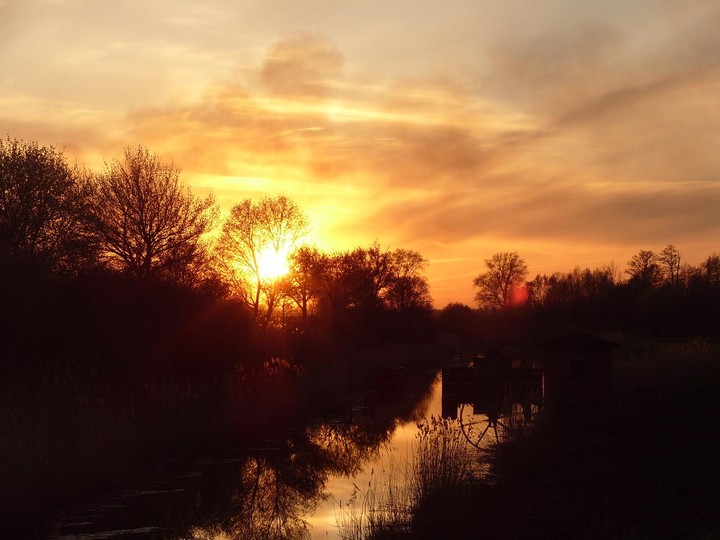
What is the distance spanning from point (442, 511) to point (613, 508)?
9.47ft

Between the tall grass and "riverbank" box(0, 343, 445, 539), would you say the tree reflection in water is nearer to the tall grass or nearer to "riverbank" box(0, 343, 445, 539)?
"riverbank" box(0, 343, 445, 539)

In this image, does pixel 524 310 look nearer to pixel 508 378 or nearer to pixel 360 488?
pixel 508 378

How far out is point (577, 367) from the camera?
27.9 meters

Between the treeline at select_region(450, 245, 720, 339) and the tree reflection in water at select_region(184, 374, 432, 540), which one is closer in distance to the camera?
the tree reflection in water at select_region(184, 374, 432, 540)

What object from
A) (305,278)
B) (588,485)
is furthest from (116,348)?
(305,278)

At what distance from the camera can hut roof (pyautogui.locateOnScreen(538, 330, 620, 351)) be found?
90.0ft

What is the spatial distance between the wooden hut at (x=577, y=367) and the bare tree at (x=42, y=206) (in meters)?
21.9

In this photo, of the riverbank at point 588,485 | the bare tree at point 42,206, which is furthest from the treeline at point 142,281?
the riverbank at point 588,485

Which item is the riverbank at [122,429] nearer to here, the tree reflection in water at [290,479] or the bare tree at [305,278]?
the tree reflection in water at [290,479]

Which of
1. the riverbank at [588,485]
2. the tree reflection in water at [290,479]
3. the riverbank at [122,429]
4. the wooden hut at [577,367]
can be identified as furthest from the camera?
the wooden hut at [577,367]

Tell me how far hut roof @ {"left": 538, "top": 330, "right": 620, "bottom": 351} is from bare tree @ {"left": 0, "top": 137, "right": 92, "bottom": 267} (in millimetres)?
21793

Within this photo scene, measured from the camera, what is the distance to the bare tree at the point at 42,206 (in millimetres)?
33531

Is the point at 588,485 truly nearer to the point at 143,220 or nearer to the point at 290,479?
the point at 290,479

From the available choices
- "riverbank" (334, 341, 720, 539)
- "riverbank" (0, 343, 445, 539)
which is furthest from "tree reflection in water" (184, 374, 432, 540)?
"riverbank" (334, 341, 720, 539)
